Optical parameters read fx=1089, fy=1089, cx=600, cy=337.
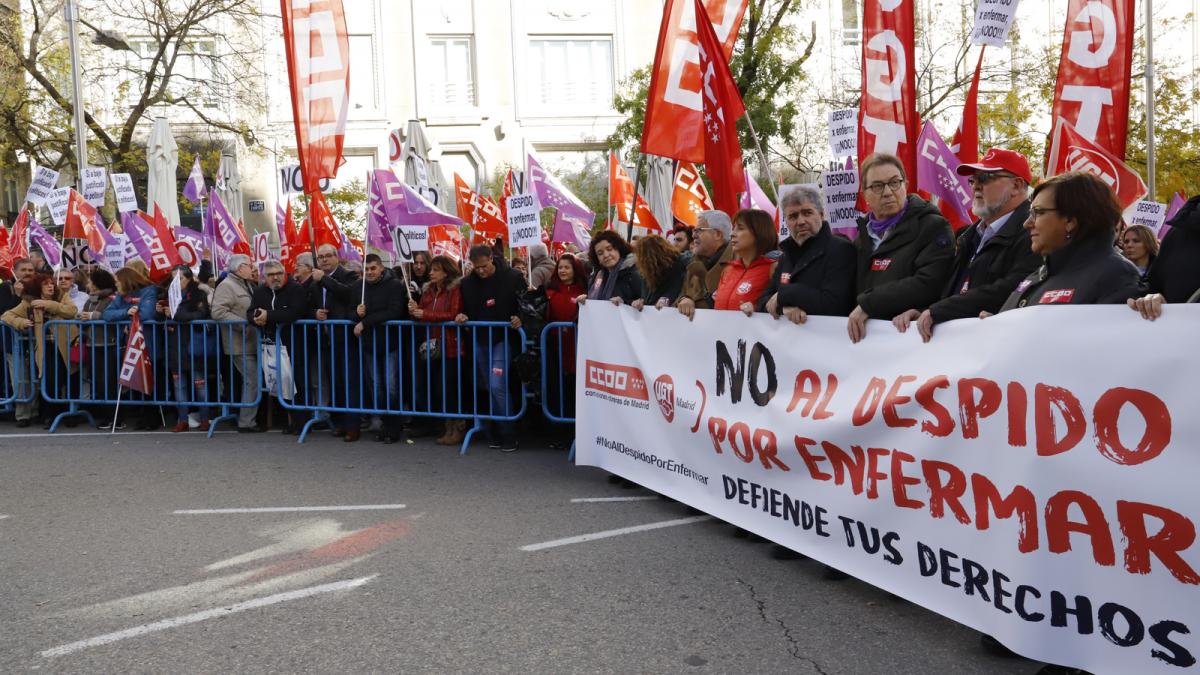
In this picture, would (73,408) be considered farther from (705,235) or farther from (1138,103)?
(1138,103)

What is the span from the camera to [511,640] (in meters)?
4.43

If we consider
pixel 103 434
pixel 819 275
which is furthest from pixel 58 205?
pixel 819 275

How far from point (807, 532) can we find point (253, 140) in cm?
2558

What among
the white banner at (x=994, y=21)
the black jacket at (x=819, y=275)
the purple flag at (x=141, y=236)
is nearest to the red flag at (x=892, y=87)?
the white banner at (x=994, y=21)

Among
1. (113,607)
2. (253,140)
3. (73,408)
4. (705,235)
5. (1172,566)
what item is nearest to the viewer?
(1172,566)

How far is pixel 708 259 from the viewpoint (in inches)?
303

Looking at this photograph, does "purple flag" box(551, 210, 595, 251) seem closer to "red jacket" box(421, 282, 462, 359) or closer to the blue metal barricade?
"red jacket" box(421, 282, 462, 359)

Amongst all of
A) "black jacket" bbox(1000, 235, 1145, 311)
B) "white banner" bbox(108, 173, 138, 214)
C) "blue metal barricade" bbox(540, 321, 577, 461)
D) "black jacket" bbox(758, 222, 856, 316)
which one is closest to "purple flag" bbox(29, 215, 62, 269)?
"white banner" bbox(108, 173, 138, 214)

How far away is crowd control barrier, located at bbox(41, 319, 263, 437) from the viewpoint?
35.9 ft

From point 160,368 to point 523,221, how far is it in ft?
14.5

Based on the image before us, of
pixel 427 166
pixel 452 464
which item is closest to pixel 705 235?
pixel 452 464

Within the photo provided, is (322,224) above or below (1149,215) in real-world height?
above

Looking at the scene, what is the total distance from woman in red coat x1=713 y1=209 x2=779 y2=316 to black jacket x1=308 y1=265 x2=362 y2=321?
4.88 m

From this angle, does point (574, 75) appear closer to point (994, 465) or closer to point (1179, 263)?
point (1179, 263)
